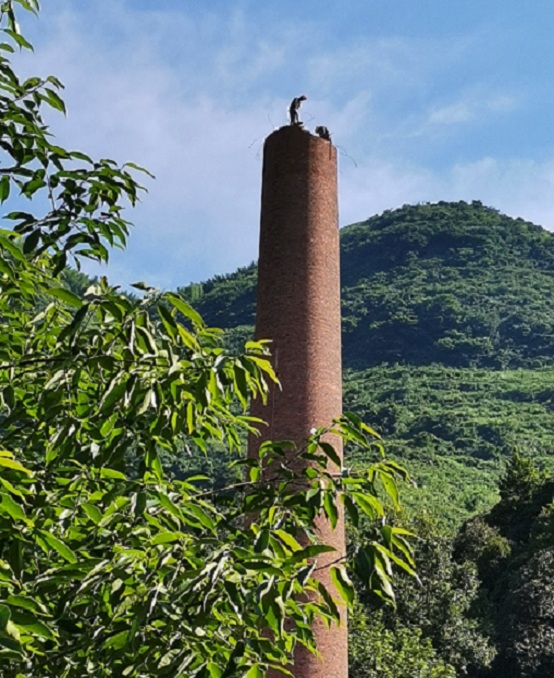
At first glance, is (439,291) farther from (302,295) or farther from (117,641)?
(117,641)

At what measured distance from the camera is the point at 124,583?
7.38ft

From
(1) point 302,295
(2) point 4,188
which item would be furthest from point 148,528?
(1) point 302,295

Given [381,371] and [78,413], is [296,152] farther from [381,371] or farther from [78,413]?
[381,371]

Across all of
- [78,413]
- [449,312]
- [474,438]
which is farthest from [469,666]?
[449,312]

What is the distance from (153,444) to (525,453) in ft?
188

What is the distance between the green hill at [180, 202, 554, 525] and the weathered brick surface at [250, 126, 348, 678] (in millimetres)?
35919

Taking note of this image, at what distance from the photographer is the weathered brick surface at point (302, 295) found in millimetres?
6988

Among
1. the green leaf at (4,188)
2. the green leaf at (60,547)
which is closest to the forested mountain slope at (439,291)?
the green leaf at (4,188)

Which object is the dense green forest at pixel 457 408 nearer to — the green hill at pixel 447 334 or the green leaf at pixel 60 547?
the green hill at pixel 447 334

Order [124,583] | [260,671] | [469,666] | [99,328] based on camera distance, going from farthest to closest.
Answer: [469,666], [99,328], [124,583], [260,671]

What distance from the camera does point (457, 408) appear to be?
72500 mm


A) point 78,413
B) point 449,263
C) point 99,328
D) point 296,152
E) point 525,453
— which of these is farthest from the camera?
point 449,263

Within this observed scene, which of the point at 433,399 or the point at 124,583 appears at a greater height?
the point at 433,399

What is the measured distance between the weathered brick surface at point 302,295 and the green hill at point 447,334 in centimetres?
3592
